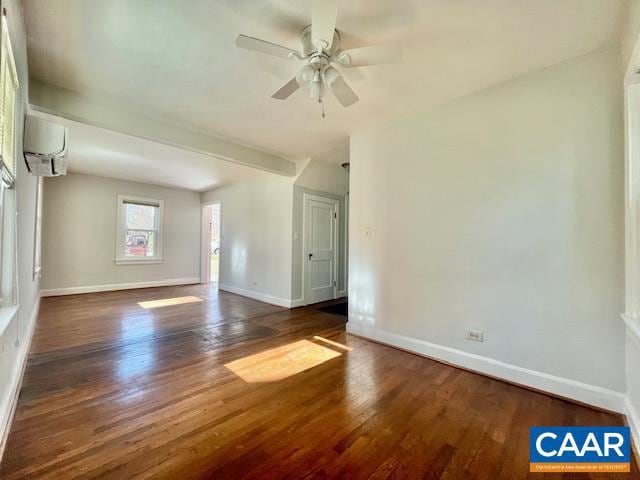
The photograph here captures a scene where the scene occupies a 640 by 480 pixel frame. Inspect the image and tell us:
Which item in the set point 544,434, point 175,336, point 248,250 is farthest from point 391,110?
point 248,250

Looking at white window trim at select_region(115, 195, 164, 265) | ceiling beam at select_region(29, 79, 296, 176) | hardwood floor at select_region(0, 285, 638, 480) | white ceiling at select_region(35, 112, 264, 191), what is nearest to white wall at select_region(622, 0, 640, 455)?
hardwood floor at select_region(0, 285, 638, 480)

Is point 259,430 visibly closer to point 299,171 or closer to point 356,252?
point 356,252

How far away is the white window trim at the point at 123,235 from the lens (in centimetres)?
608

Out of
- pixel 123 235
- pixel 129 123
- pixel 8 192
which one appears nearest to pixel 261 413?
pixel 8 192

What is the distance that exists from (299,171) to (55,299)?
507 centimetres

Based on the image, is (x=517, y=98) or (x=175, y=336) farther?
(x=175, y=336)

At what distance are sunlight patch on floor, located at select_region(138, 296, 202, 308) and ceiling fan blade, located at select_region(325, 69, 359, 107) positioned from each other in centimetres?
444

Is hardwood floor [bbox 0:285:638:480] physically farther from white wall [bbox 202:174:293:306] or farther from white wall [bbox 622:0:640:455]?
white wall [bbox 202:174:293:306]

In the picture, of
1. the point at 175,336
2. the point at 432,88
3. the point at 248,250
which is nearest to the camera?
the point at 432,88

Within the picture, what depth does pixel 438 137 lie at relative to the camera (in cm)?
274

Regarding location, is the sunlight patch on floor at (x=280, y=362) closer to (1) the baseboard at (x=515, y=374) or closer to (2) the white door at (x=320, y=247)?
(1) the baseboard at (x=515, y=374)

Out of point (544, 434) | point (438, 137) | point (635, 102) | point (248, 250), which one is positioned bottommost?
point (544, 434)

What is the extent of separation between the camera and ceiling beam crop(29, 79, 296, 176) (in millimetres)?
2496

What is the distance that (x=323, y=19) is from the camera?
150 centimetres
